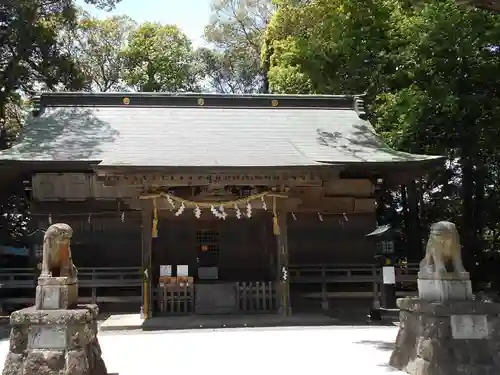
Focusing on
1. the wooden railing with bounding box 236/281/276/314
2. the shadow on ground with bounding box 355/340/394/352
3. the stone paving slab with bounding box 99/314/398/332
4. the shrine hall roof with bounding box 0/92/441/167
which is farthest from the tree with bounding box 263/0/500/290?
the shadow on ground with bounding box 355/340/394/352

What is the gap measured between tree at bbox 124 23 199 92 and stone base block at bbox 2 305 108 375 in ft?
95.1

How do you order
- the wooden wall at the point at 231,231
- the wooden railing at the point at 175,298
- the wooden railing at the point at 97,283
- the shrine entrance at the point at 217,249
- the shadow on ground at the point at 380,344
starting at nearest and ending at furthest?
1. the shadow on ground at the point at 380,344
2. the wooden railing at the point at 175,298
3. the wooden railing at the point at 97,283
4. the wooden wall at the point at 231,231
5. the shrine entrance at the point at 217,249

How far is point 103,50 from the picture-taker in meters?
34.4

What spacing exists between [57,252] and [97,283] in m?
8.43

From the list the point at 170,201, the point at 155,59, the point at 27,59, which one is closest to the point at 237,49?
the point at 155,59

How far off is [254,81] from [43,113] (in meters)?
22.5

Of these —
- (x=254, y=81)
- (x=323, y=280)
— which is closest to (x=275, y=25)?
(x=254, y=81)

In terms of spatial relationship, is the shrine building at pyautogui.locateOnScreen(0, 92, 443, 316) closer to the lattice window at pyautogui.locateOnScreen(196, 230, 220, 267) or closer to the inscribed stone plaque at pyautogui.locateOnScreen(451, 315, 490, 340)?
the lattice window at pyautogui.locateOnScreen(196, 230, 220, 267)

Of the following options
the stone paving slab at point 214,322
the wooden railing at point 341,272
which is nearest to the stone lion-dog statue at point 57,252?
the stone paving slab at point 214,322

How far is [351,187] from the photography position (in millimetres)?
16047

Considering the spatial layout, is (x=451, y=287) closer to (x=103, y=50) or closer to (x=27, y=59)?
(x=27, y=59)

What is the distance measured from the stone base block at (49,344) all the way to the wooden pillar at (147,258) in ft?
23.3

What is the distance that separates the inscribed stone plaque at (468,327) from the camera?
262 inches

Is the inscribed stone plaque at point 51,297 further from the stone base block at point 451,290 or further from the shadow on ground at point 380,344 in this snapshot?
the shadow on ground at point 380,344
